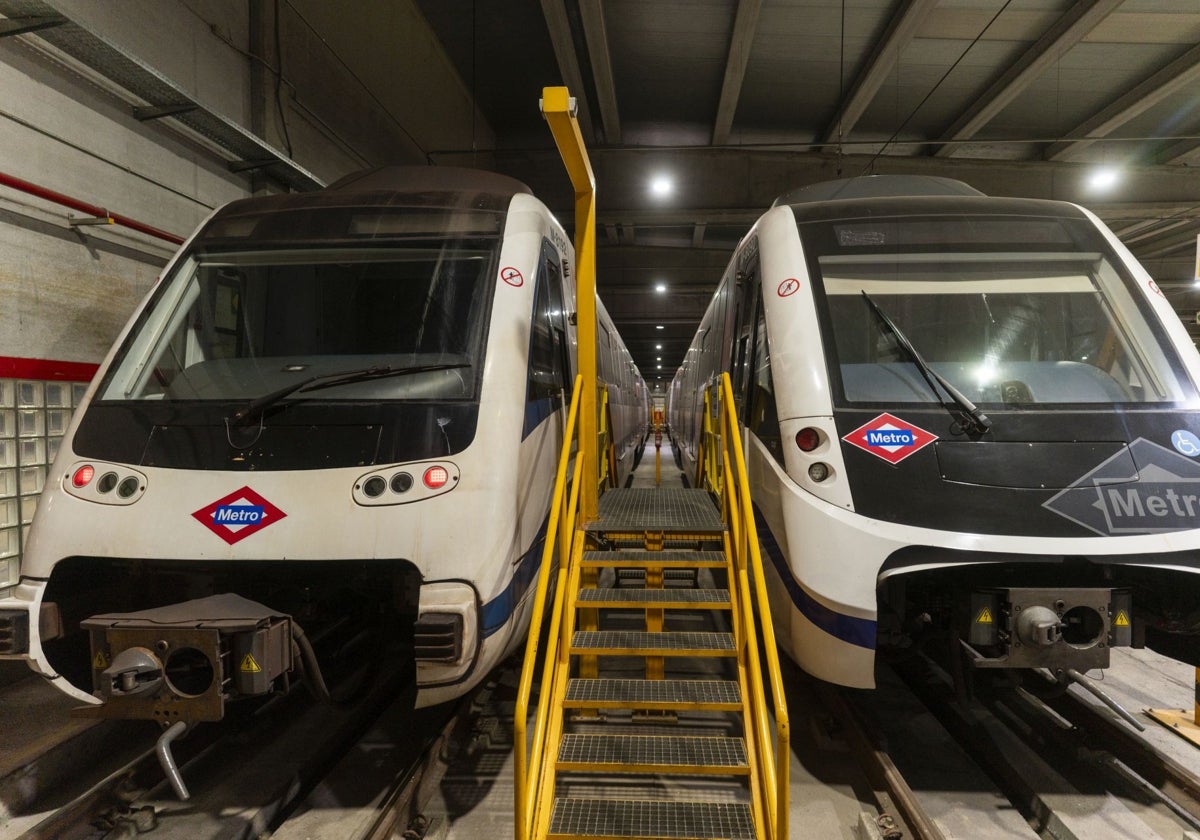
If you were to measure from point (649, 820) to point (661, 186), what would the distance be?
997 cm

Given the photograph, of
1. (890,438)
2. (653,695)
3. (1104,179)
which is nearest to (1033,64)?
(1104,179)

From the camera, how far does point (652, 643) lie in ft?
11.3

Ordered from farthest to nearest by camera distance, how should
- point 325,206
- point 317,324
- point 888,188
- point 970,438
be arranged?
point 888,188
point 325,206
point 317,324
point 970,438

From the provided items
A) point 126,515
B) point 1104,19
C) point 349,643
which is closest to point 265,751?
point 349,643

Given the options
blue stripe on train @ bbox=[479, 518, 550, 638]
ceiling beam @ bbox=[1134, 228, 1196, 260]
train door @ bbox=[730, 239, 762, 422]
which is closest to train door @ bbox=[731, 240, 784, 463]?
train door @ bbox=[730, 239, 762, 422]

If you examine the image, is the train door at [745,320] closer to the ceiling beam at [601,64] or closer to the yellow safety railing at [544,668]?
the yellow safety railing at [544,668]

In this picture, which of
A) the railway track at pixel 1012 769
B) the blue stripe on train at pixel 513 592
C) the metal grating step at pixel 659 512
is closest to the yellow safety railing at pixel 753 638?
the metal grating step at pixel 659 512

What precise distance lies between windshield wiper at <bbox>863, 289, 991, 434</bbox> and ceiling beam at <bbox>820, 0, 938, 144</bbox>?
6.07 m

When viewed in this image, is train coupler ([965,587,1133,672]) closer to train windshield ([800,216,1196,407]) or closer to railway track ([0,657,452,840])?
train windshield ([800,216,1196,407])

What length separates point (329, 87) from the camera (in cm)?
763

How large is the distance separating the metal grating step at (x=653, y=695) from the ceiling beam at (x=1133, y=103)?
10722 millimetres

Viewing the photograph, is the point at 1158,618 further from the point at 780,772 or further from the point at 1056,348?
the point at 780,772

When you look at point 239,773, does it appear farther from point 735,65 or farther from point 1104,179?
point 1104,179

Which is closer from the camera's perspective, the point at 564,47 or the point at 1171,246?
the point at 564,47
